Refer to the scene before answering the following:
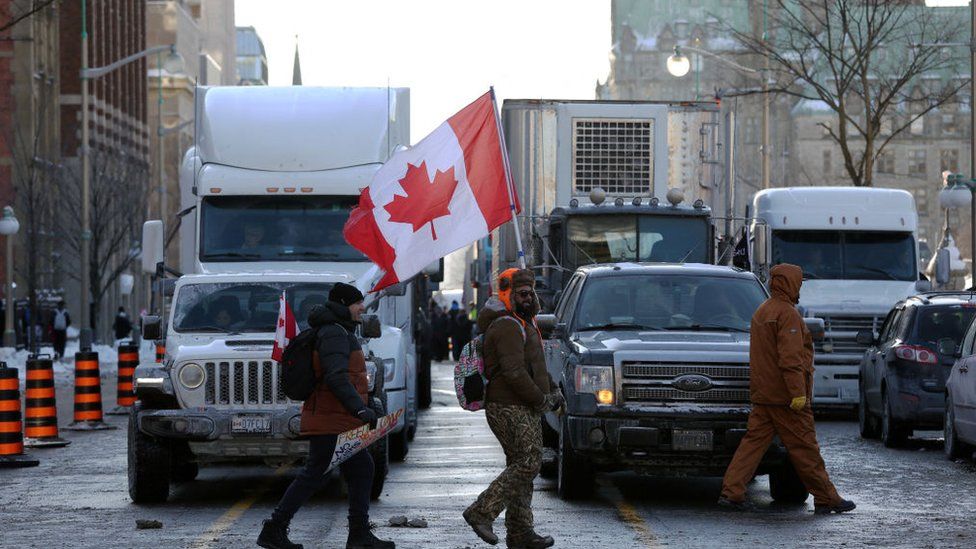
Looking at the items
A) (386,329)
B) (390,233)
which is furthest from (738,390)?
(386,329)

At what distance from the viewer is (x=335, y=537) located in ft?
42.3

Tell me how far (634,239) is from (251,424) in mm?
8371

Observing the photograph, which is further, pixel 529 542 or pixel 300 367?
pixel 529 542

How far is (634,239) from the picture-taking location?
22.4 metres

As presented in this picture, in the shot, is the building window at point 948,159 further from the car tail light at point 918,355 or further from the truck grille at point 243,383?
the truck grille at point 243,383

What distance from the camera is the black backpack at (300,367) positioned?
11.6 meters

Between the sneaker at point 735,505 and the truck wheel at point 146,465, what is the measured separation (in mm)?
4344

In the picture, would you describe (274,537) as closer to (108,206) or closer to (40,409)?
(40,409)

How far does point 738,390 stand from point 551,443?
261 cm

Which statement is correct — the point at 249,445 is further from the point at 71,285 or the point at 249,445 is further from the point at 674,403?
the point at 71,285

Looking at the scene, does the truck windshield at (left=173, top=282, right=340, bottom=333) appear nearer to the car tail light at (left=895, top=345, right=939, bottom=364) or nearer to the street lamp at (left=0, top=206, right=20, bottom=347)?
the car tail light at (left=895, top=345, right=939, bottom=364)

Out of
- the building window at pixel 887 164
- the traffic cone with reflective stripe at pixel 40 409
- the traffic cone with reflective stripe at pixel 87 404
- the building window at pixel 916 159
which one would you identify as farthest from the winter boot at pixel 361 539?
the building window at pixel 916 159

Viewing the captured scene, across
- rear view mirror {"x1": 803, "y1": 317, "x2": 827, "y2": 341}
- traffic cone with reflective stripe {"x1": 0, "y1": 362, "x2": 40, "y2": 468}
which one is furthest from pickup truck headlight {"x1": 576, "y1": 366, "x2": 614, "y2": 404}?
traffic cone with reflective stripe {"x1": 0, "y1": 362, "x2": 40, "y2": 468}

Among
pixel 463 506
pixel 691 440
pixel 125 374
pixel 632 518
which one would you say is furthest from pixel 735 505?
pixel 125 374
